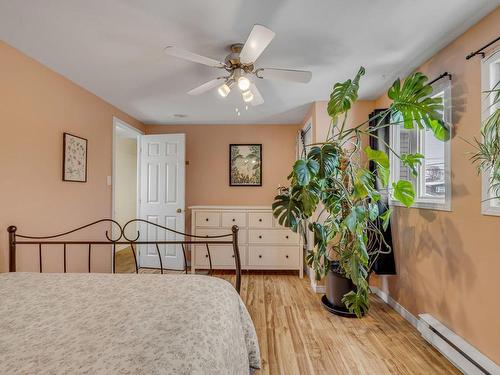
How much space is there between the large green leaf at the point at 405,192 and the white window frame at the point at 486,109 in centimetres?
49

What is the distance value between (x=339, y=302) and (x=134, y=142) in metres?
4.51

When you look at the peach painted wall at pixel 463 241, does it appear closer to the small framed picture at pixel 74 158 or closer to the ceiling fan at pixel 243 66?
the ceiling fan at pixel 243 66

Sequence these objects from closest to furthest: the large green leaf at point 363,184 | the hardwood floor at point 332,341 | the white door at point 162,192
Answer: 1. the hardwood floor at point 332,341
2. the large green leaf at point 363,184
3. the white door at point 162,192

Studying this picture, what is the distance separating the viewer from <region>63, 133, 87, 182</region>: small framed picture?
2346mm

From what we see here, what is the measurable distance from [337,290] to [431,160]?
1453 mm

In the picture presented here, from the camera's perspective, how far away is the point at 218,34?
5.58ft

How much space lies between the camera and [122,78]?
239 centimetres

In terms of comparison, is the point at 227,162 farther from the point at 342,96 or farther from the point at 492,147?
the point at 492,147

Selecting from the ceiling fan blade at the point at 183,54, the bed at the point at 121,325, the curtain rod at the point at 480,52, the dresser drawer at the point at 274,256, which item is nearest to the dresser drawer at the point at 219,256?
the dresser drawer at the point at 274,256

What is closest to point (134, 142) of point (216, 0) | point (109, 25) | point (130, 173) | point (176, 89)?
point (130, 173)

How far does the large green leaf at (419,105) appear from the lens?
179 centimetres

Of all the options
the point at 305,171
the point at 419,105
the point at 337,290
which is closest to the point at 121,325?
the point at 305,171

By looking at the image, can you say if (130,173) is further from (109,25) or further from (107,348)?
(107,348)

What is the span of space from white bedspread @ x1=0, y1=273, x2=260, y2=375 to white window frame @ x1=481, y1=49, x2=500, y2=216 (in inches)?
63.4
